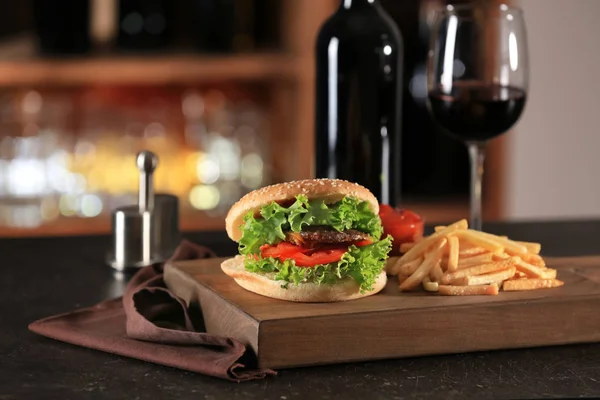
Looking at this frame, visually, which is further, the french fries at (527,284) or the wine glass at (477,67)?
the wine glass at (477,67)

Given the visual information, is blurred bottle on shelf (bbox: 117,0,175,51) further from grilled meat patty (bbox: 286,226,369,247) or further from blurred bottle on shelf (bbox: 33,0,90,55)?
grilled meat patty (bbox: 286,226,369,247)

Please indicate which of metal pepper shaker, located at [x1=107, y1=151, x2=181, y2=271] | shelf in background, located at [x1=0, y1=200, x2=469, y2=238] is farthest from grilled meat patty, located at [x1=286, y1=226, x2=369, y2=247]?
shelf in background, located at [x1=0, y1=200, x2=469, y2=238]

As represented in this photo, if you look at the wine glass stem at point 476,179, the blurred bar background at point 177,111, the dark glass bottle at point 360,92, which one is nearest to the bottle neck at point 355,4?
the dark glass bottle at point 360,92

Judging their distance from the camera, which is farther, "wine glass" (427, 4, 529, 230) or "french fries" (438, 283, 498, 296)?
"wine glass" (427, 4, 529, 230)

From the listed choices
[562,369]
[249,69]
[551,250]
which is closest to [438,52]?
[551,250]

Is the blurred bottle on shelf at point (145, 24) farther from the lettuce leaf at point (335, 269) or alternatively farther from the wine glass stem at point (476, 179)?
the lettuce leaf at point (335, 269)

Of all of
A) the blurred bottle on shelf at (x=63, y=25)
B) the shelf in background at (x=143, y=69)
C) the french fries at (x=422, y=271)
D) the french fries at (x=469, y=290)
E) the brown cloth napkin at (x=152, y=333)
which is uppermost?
the blurred bottle on shelf at (x=63, y=25)
